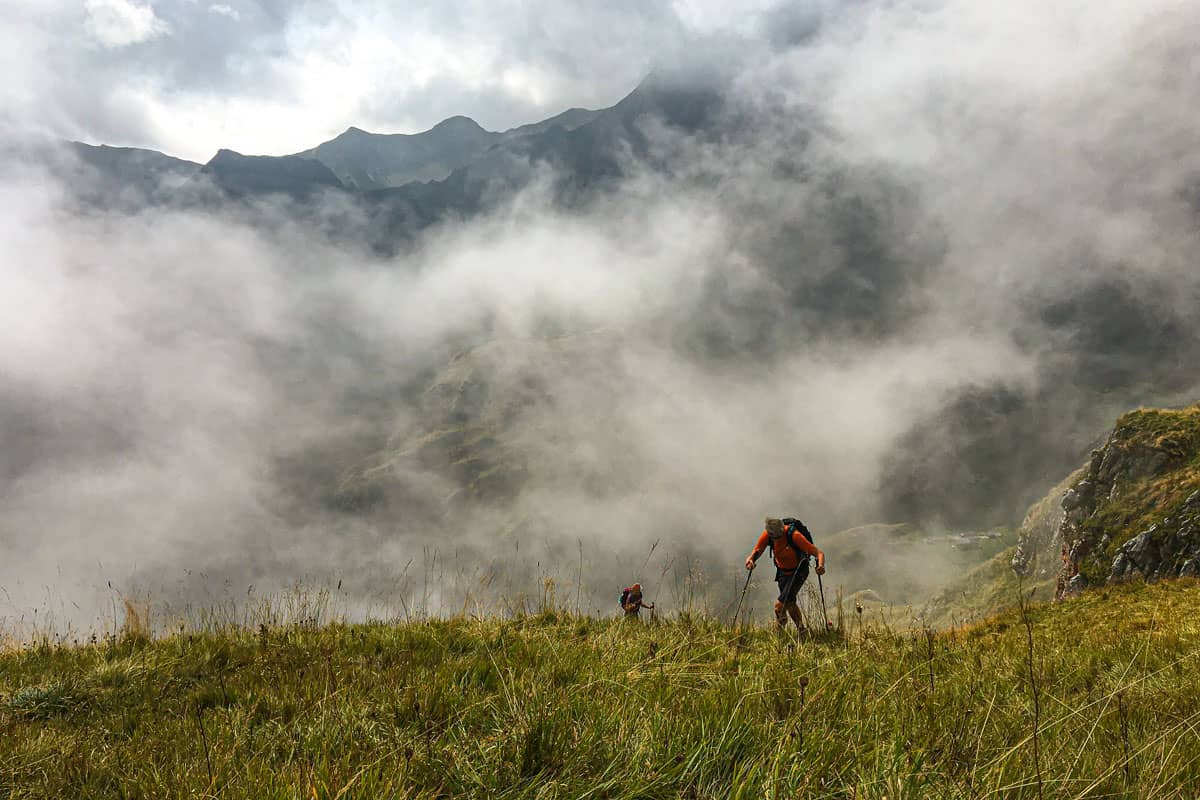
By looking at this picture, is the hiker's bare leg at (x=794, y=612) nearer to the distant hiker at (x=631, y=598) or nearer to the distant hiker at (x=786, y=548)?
the distant hiker at (x=786, y=548)

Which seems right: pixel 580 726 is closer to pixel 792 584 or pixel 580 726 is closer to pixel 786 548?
pixel 792 584

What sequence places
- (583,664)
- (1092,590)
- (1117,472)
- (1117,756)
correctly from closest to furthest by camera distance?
(1117,756), (583,664), (1092,590), (1117,472)

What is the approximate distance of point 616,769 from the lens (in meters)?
2.45

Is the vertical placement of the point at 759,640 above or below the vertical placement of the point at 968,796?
below

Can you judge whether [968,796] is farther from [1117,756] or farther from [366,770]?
[366,770]

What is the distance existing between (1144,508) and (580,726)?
2912 inches

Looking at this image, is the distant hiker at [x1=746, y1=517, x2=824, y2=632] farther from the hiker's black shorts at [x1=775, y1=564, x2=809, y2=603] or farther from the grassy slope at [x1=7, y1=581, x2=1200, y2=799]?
the grassy slope at [x1=7, y1=581, x2=1200, y2=799]

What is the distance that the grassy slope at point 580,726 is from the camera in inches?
92.3

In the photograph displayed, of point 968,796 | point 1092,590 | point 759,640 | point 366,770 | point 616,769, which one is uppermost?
point 366,770

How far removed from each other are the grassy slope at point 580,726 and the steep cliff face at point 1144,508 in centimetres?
2488

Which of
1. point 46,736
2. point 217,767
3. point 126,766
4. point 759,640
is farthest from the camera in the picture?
point 759,640

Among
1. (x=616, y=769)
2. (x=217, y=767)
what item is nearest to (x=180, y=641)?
(x=217, y=767)

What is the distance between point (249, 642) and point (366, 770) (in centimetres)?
584

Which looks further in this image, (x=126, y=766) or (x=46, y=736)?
(x=46, y=736)
